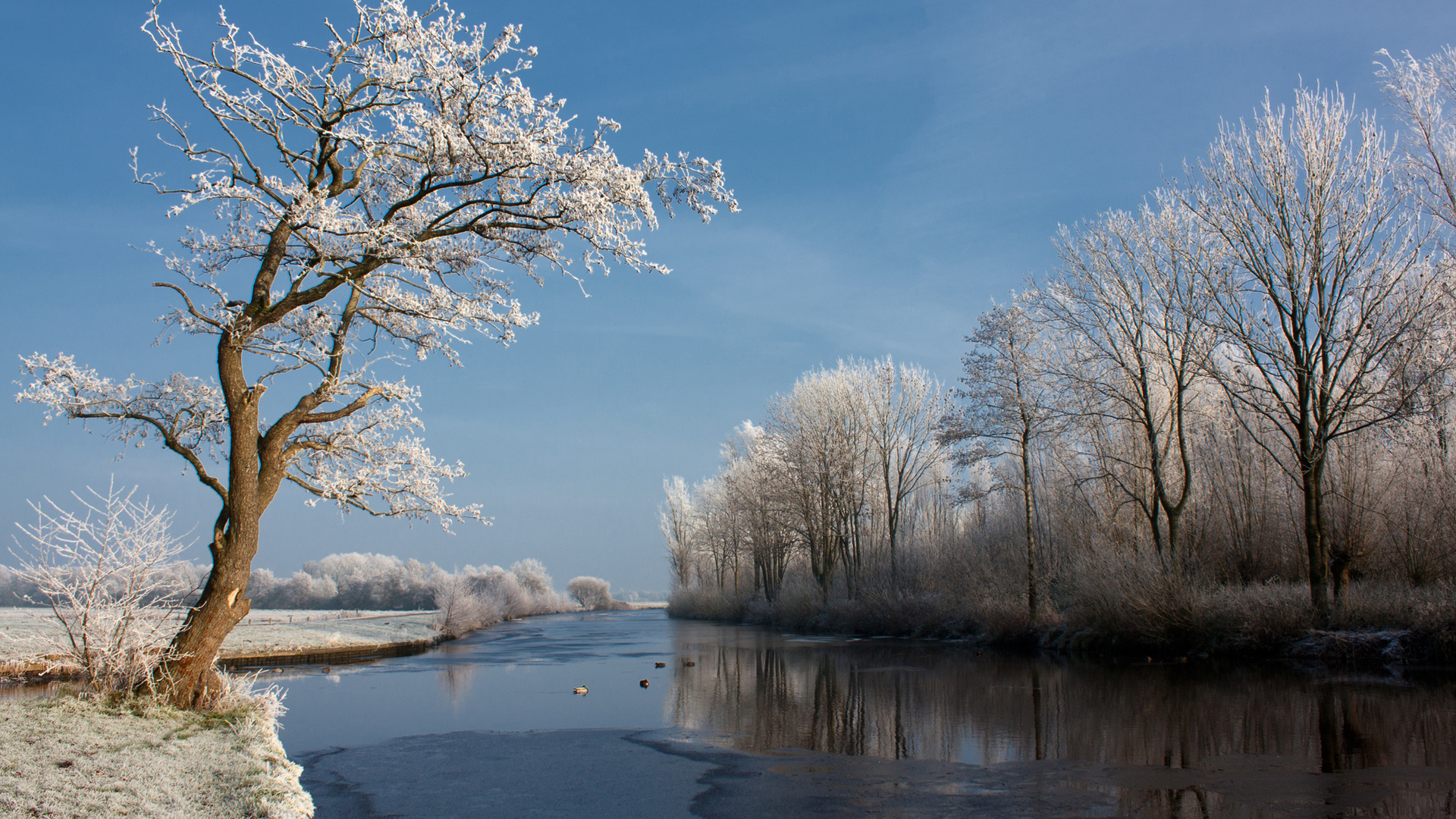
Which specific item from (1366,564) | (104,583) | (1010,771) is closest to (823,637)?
(1366,564)

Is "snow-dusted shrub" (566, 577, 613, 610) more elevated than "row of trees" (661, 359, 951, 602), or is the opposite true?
"row of trees" (661, 359, 951, 602)

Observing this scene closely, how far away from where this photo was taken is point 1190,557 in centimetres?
1806

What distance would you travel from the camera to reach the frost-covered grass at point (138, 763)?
181 inches

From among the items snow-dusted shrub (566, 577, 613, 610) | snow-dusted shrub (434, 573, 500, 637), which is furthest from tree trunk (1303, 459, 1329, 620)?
snow-dusted shrub (566, 577, 613, 610)

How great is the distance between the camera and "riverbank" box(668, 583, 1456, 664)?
42.1 feet

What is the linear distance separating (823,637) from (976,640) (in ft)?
23.6

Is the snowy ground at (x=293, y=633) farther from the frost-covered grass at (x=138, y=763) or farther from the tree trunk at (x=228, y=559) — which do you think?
the frost-covered grass at (x=138, y=763)

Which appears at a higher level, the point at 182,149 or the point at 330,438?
the point at 182,149

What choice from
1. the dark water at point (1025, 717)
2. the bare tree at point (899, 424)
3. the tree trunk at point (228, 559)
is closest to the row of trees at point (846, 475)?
the bare tree at point (899, 424)

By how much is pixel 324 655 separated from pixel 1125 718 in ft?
69.9

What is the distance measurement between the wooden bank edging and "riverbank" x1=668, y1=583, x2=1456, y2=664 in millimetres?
16760

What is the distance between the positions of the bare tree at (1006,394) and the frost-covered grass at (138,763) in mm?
19323

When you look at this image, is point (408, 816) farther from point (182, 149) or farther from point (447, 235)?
point (182, 149)

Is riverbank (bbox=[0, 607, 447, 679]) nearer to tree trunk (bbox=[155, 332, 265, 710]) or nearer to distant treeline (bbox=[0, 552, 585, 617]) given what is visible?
tree trunk (bbox=[155, 332, 265, 710])
